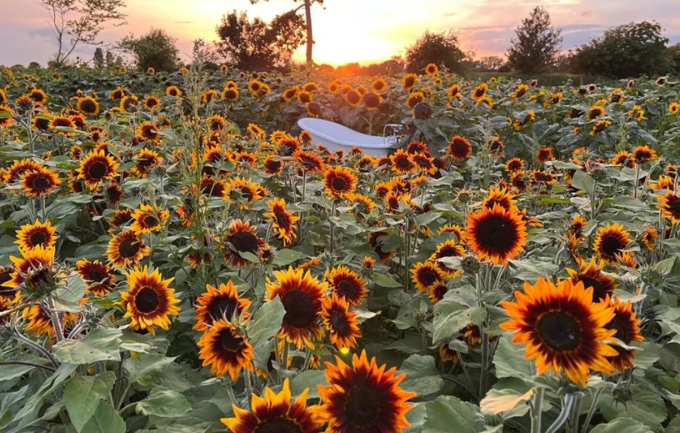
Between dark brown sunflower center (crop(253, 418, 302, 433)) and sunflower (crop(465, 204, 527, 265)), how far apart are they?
2.47ft

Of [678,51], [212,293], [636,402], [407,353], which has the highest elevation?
[678,51]

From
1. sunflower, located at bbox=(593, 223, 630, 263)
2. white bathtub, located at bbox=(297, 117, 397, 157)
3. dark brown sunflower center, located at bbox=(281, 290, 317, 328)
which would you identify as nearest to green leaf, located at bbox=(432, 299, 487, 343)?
dark brown sunflower center, located at bbox=(281, 290, 317, 328)

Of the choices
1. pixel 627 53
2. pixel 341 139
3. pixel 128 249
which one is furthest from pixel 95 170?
pixel 627 53

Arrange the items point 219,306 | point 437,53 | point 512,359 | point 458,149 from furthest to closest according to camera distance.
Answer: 1. point 437,53
2. point 458,149
3. point 219,306
4. point 512,359

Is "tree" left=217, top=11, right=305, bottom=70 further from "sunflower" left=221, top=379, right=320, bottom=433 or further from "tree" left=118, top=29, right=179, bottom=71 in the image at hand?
"sunflower" left=221, top=379, right=320, bottom=433

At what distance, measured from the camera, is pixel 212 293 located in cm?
137

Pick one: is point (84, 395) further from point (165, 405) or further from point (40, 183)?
Result: point (40, 183)

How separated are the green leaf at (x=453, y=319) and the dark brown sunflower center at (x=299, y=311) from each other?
0.38 metres

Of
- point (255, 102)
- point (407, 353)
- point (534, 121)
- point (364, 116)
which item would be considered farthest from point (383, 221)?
point (255, 102)

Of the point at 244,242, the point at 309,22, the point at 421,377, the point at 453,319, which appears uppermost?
the point at 309,22

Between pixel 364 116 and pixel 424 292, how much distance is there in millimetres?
7560

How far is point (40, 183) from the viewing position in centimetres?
273

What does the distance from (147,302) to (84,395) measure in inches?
14.9

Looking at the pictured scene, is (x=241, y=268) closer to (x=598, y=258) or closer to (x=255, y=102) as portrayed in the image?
(x=598, y=258)
